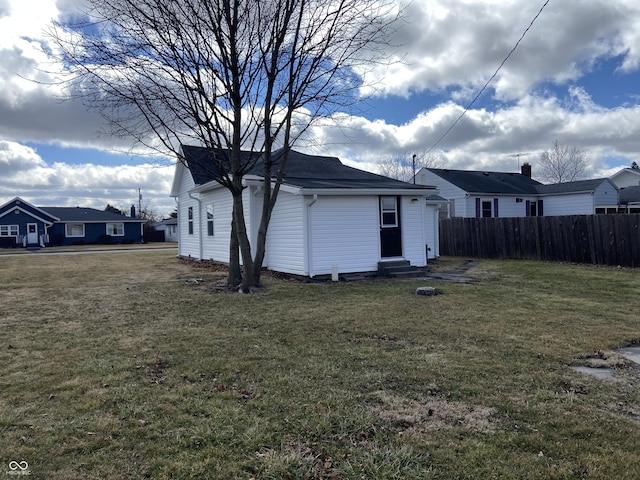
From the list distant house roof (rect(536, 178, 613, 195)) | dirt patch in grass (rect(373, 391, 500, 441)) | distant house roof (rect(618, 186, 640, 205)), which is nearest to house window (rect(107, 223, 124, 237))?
distant house roof (rect(536, 178, 613, 195))

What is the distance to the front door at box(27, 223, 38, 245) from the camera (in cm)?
3797

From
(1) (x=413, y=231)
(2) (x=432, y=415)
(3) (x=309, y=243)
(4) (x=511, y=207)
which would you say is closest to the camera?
(2) (x=432, y=415)

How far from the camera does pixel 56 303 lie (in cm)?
880

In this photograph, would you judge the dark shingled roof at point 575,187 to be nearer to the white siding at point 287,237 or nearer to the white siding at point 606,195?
the white siding at point 606,195

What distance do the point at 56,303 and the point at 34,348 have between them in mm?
3761

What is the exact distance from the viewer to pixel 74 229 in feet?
137

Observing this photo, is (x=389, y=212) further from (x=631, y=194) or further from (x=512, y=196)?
(x=631, y=194)

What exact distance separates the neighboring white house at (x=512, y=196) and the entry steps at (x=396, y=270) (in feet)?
43.4

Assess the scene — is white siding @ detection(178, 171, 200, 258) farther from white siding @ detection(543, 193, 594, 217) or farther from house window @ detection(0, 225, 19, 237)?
house window @ detection(0, 225, 19, 237)

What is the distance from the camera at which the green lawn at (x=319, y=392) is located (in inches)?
110

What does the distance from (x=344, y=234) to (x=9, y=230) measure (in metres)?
38.3

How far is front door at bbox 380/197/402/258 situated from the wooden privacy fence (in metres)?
6.79

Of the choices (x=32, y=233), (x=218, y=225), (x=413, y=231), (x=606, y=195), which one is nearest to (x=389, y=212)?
(x=413, y=231)

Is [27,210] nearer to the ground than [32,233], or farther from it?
farther from it
